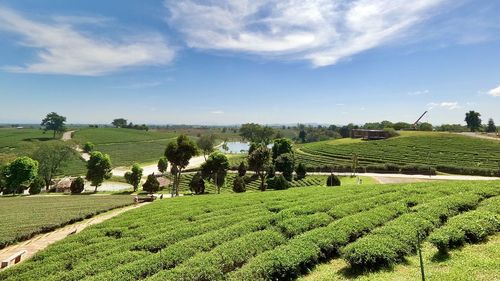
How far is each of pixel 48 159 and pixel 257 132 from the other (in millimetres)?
80422

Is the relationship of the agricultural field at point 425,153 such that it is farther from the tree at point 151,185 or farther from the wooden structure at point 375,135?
the tree at point 151,185

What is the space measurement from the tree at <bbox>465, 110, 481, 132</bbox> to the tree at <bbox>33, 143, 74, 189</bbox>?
526ft

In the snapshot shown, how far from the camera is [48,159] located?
197 feet

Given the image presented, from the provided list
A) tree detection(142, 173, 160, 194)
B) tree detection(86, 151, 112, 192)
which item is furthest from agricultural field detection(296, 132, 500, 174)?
tree detection(86, 151, 112, 192)

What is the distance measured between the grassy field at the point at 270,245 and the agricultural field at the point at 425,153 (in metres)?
55.2

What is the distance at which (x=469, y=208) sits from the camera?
51.5 ft

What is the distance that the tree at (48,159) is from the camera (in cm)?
5938

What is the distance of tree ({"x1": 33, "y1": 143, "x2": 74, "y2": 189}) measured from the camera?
59.4m

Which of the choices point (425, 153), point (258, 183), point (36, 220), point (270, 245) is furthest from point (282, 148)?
point (270, 245)

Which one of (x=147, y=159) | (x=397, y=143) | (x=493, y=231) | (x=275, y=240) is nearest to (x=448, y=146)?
(x=397, y=143)

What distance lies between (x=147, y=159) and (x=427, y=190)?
104898 millimetres

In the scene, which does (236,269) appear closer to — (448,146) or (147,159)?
(448,146)

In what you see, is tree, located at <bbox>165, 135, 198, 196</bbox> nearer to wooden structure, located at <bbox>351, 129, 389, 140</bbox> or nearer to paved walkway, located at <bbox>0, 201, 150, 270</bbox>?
paved walkway, located at <bbox>0, 201, 150, 270</bbox>

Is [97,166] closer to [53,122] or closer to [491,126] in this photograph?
[53,122]
